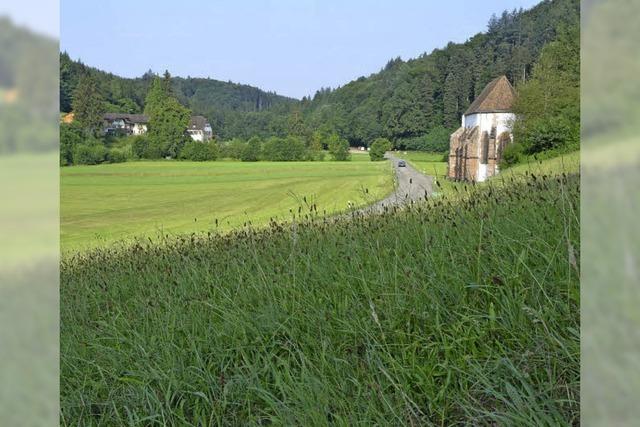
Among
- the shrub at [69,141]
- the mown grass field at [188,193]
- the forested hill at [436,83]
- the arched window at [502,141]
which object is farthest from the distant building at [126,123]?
the arched window at [502,141]

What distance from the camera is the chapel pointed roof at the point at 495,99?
16.2 feet

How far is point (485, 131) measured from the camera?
531 cm

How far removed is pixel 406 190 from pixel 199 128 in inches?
147

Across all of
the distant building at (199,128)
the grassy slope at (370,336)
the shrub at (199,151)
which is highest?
the distant building at (199,128)

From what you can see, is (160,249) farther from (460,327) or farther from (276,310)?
(460,327)

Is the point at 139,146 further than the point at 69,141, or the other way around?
the point at 69,141

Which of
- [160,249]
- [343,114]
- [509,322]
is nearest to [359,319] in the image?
[509,322]

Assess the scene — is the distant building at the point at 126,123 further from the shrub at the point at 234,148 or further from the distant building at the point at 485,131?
the distant building at the point at 485,131

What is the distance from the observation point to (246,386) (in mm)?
1925

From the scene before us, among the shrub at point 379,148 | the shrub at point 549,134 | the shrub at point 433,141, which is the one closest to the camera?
the shrub at point 549,134

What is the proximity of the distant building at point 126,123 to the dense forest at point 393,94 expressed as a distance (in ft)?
0.43
